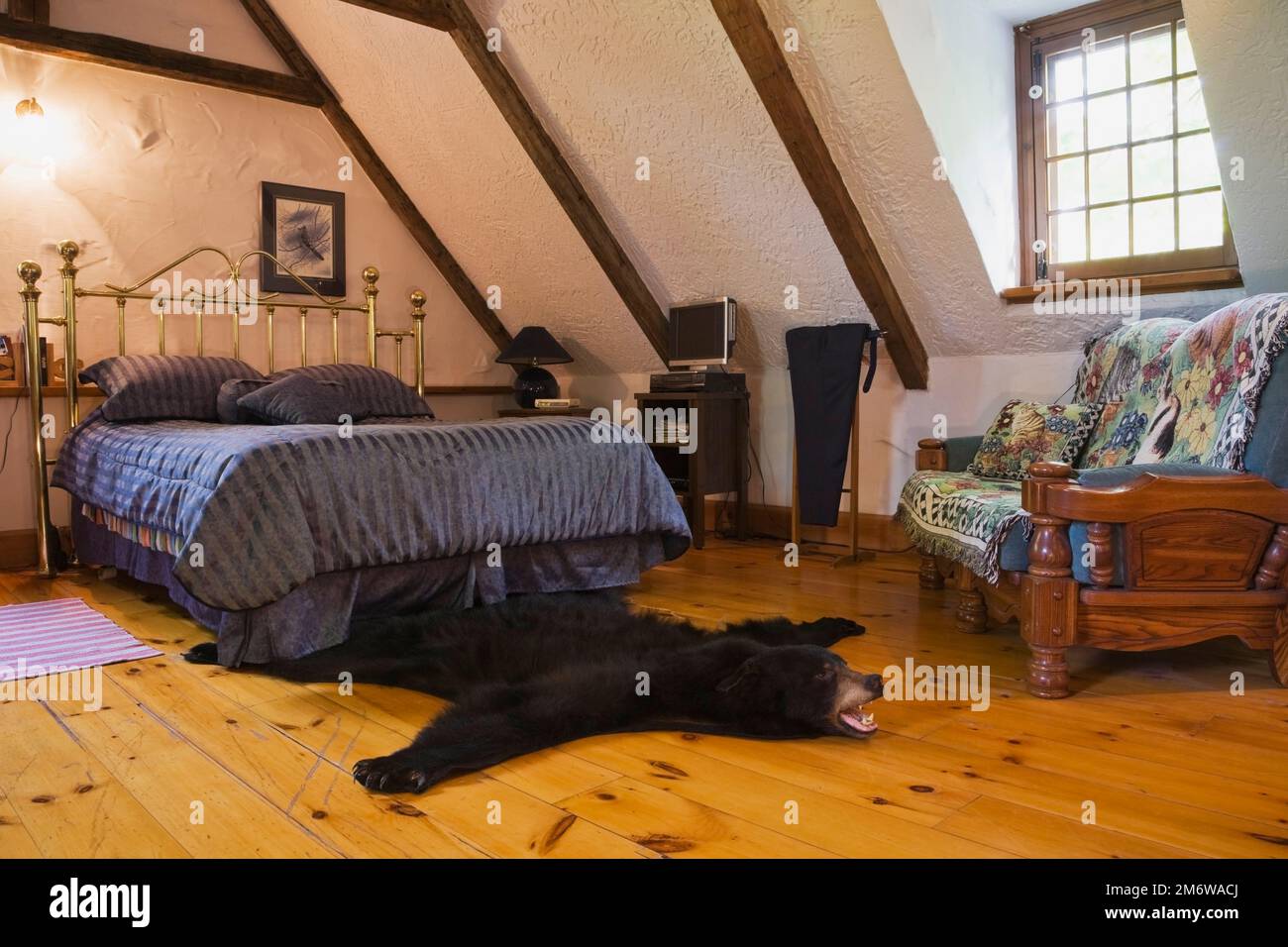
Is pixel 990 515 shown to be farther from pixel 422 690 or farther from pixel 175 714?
pixel 175 714

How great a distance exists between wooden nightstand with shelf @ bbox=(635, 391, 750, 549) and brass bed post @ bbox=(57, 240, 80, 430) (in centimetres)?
240

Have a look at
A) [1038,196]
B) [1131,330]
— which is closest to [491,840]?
[1131,330]

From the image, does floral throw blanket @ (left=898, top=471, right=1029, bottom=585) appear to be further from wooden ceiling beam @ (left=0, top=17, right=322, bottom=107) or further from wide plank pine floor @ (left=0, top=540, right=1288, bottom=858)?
wooden ceiling beam @ (left=0, top=17, right=322, bottom=107)

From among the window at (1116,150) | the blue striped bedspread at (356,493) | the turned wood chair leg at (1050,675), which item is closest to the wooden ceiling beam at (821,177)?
the window at (1116,150)

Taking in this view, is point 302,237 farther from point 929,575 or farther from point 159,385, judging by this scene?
point 929,575

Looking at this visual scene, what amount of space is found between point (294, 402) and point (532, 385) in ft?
5.80

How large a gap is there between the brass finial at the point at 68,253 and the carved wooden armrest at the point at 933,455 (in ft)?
11.3

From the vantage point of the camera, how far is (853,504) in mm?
4156

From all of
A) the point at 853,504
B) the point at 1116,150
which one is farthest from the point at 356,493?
the point at 1116,150

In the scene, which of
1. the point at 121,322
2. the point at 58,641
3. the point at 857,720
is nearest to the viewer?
the point at 857,720

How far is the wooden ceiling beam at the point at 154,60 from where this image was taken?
4086mm

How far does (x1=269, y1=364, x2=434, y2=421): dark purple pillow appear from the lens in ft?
13.4

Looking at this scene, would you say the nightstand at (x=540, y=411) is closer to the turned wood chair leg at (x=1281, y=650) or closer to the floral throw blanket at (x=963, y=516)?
the floral throw blanket at (x=963, y=516)

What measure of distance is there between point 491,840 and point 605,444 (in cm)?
191
